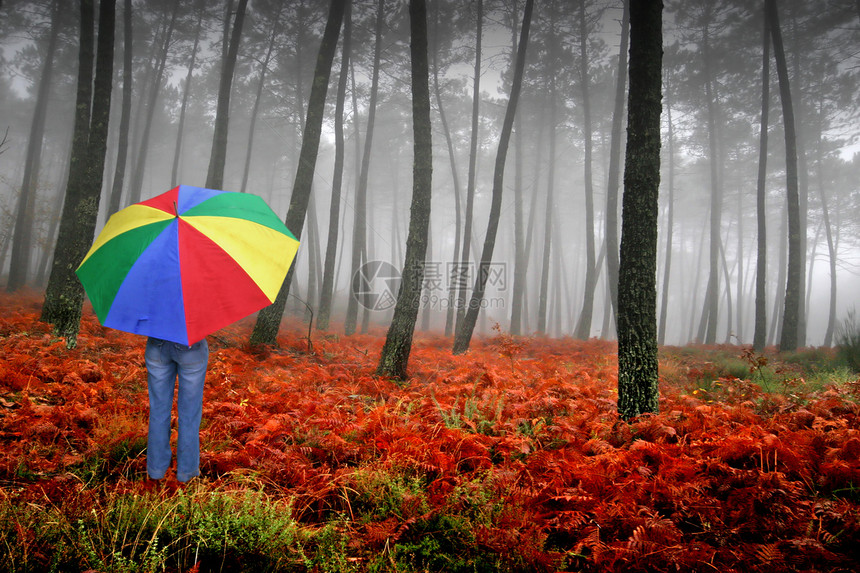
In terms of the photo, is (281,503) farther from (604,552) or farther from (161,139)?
(161,139)

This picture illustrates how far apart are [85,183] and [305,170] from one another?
407 centimetres

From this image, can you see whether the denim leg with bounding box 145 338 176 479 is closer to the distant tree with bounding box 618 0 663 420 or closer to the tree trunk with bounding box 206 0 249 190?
the distant tree with bounding box 618 0 663 420

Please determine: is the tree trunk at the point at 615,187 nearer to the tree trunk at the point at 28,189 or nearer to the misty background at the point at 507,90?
the misty background at the point at 507,90

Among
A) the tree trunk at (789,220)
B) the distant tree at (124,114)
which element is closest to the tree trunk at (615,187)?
the tree trunk at (789,220)

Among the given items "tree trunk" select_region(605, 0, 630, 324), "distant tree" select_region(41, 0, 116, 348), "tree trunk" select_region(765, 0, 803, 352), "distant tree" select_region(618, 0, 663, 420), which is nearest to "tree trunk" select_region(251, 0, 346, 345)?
"distant tree" select_region(41, 0, 116, 348)

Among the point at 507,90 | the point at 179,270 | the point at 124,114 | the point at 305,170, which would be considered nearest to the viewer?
the point at 179,270

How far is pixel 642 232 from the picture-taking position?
4.46m

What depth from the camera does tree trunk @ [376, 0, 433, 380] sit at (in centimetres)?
700

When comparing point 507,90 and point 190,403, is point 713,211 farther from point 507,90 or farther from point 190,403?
point 190,403

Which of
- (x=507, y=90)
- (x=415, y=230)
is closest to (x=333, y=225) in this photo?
(x=415, y=230)

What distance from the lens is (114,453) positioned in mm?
3271

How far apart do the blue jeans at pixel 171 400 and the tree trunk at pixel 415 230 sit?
4.15m

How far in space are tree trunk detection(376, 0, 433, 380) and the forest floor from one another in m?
1.84

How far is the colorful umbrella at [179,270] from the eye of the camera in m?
2.36
